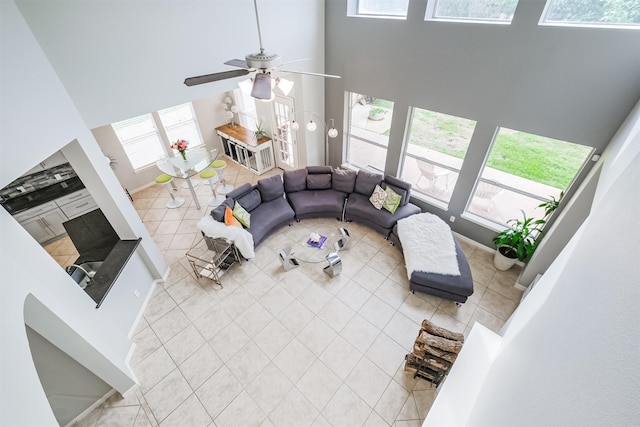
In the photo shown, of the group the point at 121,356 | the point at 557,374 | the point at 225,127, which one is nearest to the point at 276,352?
the point at 121,356

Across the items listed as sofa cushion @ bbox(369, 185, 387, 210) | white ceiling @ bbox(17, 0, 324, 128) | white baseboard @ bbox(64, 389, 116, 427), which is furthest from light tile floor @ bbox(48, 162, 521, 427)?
white ceiling @ bbox(17, 0, 324, 128)

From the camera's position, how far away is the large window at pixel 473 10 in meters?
4.00

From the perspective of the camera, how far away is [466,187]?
5.32 metres

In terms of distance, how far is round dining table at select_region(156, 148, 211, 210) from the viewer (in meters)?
6.43

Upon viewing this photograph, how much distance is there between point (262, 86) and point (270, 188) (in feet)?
10.8

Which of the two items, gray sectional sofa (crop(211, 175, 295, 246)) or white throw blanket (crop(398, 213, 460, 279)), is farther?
gray sectional sofa (crop(211, 175, 295, 246))

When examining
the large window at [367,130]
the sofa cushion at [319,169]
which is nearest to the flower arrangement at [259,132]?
the sofa cushion at [319,169]

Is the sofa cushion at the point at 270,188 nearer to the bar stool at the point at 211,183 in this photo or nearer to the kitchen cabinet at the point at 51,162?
the bar stool at the point at 211,183

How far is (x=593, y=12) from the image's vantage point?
3471 mm

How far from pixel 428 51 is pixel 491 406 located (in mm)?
5010

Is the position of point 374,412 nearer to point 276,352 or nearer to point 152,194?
point 276,352

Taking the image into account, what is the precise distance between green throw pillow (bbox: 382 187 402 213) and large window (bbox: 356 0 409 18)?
10.2 ft

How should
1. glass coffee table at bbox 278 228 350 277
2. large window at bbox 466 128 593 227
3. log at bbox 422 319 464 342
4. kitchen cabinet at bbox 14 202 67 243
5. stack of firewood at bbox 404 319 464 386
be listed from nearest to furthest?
stack of firewood at bbox 404 319 464 386 < log at bbox 422 319 464 342 < large window at bbox 466 128 593 227 < glass coffee table at bbox 278 228 350 277 < kitchen cabinet at bbox 14 202 67 243

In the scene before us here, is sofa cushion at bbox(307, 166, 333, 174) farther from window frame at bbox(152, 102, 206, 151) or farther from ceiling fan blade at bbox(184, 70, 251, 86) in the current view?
window frame at bbox(152, 102, 206, 151)
